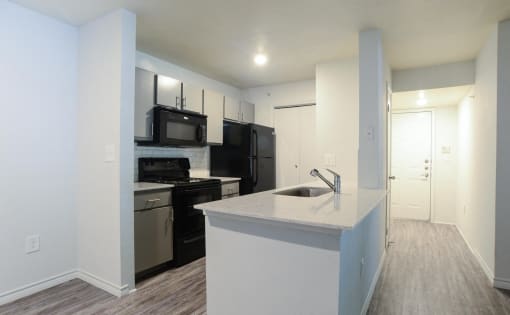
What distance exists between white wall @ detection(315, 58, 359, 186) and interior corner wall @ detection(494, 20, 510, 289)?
1275 millimetres

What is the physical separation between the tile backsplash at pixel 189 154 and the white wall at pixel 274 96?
1.18m

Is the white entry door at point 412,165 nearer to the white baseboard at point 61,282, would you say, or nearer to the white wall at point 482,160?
the white wall at point 482,160

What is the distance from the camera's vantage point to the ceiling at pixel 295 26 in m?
2.19

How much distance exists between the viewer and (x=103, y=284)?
236 cm

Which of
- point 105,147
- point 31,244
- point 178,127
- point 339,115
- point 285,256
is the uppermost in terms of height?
point 339,115

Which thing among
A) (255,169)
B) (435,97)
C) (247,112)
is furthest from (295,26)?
(435,97)

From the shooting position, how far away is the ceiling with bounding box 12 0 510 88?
219cm

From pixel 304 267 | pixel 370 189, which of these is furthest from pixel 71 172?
pixel 370 189

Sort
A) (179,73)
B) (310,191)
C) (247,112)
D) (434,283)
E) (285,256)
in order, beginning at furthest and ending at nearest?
1. (247,112)
2. (179,73)
3. (310,191)
4. (434,283)
5. (285,256)

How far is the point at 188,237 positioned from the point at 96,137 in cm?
134

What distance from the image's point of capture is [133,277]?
235cm

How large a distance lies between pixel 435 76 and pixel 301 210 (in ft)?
10.7

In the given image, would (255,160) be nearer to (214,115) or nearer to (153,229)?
(214,115)

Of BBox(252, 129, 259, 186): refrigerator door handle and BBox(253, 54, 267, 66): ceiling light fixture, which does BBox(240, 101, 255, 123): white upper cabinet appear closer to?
BBox(252, 129, 259, 186): refrigerator door handle
